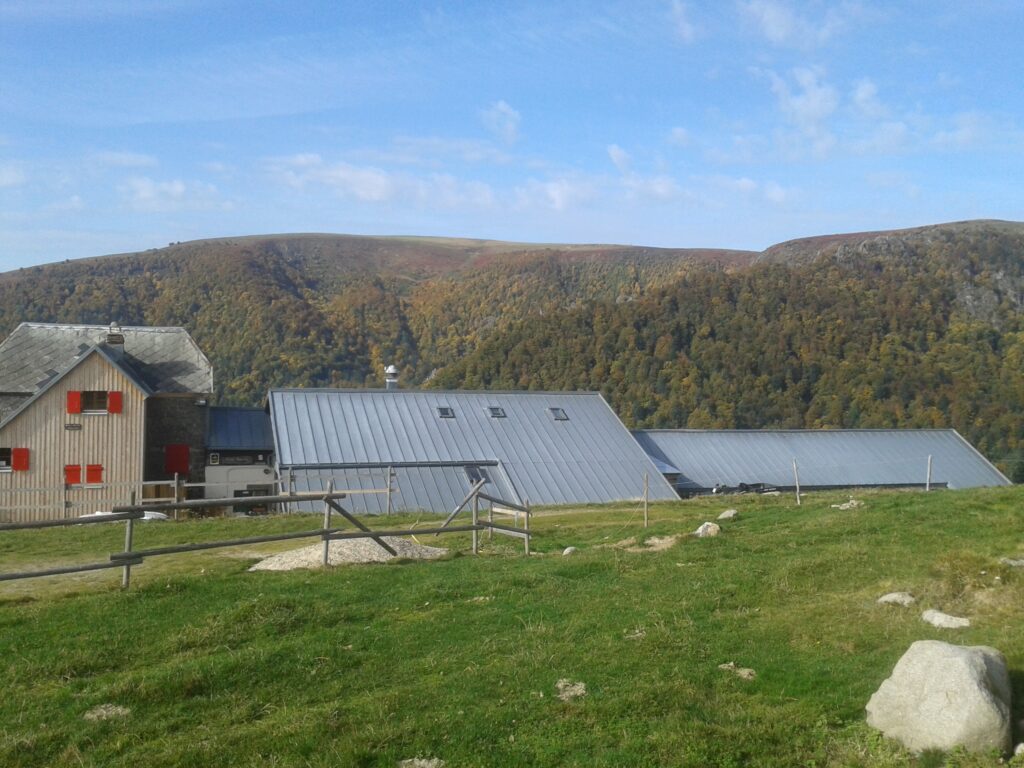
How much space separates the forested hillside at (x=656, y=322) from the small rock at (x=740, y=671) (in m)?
50.6

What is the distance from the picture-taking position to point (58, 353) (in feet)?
122

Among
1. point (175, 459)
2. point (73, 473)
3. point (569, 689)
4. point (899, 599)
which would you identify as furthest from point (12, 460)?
point (899, 599)

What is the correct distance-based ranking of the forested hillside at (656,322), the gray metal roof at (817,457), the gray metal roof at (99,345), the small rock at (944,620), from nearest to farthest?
the small rock at (944,620) < the gray metal roof at (99,345) < the gray metal roof at (817,457) < the forested hillside at (656,322)

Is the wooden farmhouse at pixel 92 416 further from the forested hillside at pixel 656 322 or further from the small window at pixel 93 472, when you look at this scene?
the forested hillside at pixel 656 322

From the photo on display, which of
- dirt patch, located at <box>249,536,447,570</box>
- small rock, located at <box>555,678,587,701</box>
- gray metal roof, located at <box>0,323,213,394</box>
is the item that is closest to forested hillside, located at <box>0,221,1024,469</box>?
gray metal roof, located at <box>0,323,213,394</box>

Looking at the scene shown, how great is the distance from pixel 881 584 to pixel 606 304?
7599 cm

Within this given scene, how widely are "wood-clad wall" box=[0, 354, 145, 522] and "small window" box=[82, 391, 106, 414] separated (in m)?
0.18

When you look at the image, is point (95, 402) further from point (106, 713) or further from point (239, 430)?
point (106, 713)

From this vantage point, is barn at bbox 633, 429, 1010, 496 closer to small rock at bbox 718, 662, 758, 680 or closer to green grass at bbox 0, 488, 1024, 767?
green grass at bbox 0, 488, 1024, 767

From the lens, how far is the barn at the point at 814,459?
3991 centimetres

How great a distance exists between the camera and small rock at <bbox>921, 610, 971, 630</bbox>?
32.7 ft

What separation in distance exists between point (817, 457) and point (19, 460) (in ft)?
104

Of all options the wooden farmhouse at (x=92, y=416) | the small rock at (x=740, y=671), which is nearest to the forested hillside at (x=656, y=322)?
the wooden farmhouse at (x=92, y=416)

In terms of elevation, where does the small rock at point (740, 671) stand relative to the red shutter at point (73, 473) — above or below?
above
